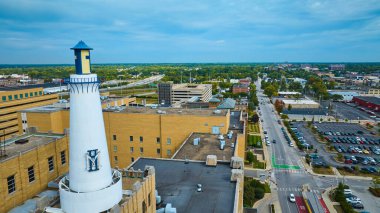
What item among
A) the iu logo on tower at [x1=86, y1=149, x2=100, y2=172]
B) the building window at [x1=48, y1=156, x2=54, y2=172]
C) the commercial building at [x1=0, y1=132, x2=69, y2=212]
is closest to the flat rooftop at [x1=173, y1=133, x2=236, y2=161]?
the commercial building at [x1=0, y1=132, x2=69, y2=212]

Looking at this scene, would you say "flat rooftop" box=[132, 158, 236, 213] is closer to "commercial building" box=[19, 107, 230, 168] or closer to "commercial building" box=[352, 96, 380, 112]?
"commercial building" box=[19, 107, 230, 168]

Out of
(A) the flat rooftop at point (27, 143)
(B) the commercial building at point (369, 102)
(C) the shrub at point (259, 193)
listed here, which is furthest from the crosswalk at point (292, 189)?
(B) the commercial building at point (369, 102)

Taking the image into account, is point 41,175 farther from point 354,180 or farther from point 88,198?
point 354,180

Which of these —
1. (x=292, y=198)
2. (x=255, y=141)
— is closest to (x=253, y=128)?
(x=255, y=141)

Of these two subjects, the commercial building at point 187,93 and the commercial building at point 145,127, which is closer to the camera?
the commercial building at point 145,127

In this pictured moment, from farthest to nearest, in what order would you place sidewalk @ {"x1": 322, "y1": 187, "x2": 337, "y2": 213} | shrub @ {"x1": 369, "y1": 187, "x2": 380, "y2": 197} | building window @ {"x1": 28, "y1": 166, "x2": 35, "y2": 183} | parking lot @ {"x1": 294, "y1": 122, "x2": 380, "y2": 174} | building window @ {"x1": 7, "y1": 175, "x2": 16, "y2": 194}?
1. parking lot @ {"x1": 294, "y1": 122, "x2": 380, "y2": 174}
2. shrub @ {"x1": 369, "y1": 187, "x2": 380, "y2": 197}
3. sidewalk @ {"x1": 322, "y1": 187, "x2": 337, "y2": 213}
4. building window @ {"x1": 28, "y1": 166, "x2": 35, "y2": 183}
5. building window @ {"x1": 7, "y1": 175, "x2": 16, "y2": 194}

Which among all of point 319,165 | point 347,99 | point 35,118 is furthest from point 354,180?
point 347,99

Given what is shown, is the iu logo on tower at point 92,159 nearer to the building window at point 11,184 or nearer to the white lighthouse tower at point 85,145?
the white lighthouse tower at point 85,145
